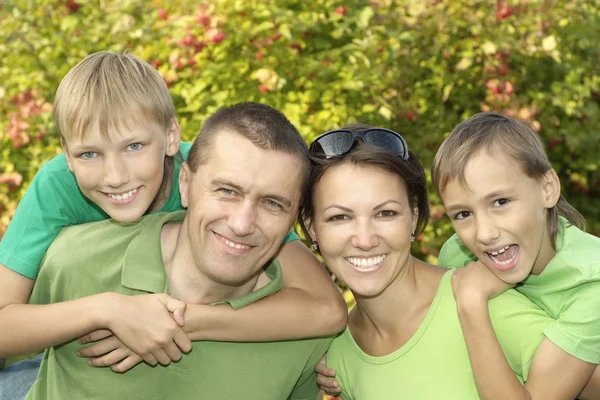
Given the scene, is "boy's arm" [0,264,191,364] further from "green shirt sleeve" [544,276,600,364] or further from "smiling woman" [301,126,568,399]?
"green shirt sleeve" [544,276,600,364]

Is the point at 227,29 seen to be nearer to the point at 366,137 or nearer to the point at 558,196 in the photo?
the point at 366,137

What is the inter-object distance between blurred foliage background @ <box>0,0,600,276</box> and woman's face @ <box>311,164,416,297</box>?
7.61 feet

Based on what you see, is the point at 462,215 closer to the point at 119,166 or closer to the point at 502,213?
the point at 502,213

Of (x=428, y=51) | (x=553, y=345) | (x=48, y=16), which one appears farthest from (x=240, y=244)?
(x=48, y=16)

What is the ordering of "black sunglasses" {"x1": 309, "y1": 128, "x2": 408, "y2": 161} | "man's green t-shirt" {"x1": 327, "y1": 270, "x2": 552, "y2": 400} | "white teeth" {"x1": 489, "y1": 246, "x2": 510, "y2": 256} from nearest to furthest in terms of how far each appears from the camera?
"man's green t-shirt" {"x1": 327, "y1": 270, "x2": 552, "y2": 400} < "white teeth" {"x1": 489, "y1": 246, "x2": 510, "y2": 256} < "black sunglasses" {"x1": 309, "y1": 128, "x2": 408, "y2": 161}

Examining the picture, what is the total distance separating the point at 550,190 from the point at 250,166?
3.70 feet

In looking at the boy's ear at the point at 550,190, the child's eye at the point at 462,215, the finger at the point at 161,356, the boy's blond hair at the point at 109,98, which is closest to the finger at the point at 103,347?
the finger at the point at 161,356

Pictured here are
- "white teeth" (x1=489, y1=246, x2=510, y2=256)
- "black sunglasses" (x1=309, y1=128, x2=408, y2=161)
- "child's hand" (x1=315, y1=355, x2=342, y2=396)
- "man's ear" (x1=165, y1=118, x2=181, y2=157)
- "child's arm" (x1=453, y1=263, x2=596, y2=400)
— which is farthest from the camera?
"man's ear" (x1=165, y1=118, x2=181, y2=157)

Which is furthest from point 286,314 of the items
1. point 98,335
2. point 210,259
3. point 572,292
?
point 572,292

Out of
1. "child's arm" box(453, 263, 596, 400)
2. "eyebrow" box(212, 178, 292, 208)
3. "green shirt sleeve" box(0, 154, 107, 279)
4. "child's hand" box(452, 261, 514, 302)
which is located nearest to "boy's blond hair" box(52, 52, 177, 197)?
"green shirt sleeve" box(0, 154, 107, 279)

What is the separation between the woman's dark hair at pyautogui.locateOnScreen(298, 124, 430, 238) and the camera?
3035 mm

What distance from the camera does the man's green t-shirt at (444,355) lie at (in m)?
2.87

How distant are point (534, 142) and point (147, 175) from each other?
1.48 m

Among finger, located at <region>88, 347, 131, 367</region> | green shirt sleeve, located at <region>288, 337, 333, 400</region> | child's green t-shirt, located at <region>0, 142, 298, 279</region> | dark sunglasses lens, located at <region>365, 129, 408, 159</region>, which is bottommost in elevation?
green shirt sleeve, located at <region>288, 337, 333, 400</region>
